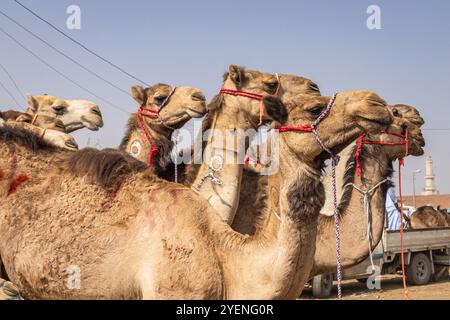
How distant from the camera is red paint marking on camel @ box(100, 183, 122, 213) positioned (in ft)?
14.0

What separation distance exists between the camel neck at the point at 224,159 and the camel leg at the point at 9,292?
2008 mm

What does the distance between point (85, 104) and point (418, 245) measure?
9539 millimetres

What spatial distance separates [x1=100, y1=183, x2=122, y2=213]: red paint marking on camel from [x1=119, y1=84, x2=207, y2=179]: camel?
8.49 feet

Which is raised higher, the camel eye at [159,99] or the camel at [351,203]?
the camel eye at [159,99]

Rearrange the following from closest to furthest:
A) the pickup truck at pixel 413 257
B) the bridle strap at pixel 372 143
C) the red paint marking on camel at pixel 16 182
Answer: the red paint marking on camel at pixel 16 182, the bridle strap at pixel 372 143, the pickup truck at pixel 413 257

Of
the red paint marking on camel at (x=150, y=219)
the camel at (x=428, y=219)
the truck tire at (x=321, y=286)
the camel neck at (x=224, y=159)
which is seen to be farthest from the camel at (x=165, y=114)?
the camel at (x=428, y=219)

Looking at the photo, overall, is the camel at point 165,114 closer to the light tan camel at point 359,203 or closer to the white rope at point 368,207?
the light tan camel at point 359,203

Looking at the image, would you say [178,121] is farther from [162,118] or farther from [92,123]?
[92,123]

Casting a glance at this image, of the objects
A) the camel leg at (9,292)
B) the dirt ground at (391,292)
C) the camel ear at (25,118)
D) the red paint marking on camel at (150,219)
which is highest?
the camel ear at (25,118)

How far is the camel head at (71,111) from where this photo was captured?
840cm

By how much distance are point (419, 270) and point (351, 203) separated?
10.0 metres

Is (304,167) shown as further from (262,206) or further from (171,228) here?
(262,206)
